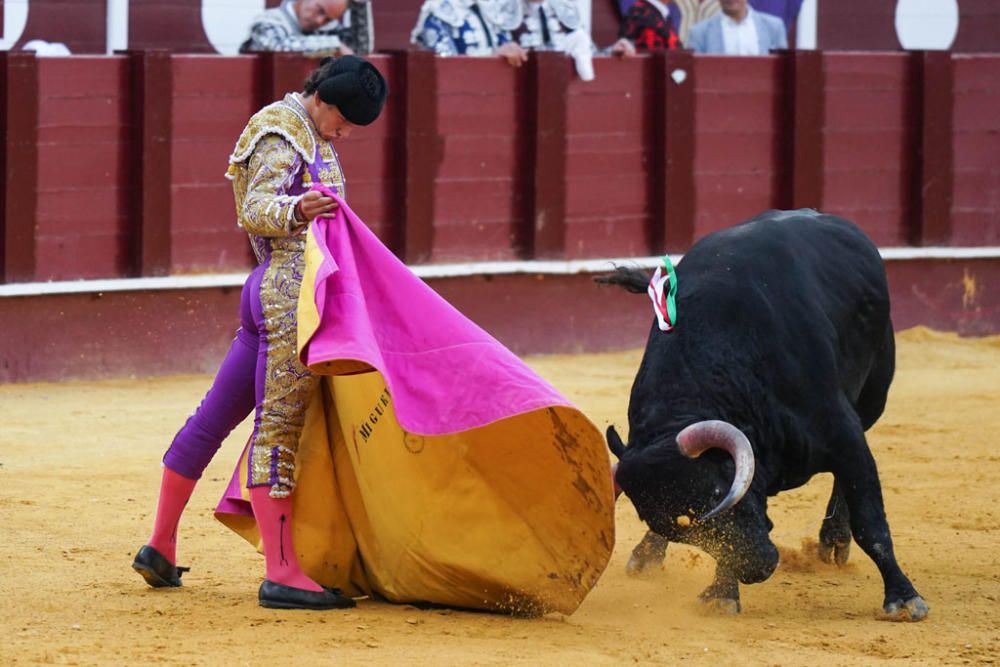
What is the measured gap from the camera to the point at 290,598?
396 centimetres

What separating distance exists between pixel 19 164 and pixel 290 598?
3.80 meters

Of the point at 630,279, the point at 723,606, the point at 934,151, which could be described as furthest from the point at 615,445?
the point at 934,151

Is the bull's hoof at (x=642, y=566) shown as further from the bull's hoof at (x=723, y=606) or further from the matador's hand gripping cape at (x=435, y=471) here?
the matador's hand gripping cape at (x=435, y=471)

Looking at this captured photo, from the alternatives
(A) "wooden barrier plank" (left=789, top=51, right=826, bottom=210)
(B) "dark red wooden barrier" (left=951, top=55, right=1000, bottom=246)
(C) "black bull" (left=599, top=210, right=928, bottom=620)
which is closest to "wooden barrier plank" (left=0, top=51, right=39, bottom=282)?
(C) "black bull" (left=599, top=210, right=928, bottom=620)

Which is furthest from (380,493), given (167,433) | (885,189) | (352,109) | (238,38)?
(885,189)

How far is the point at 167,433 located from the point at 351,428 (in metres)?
2.43

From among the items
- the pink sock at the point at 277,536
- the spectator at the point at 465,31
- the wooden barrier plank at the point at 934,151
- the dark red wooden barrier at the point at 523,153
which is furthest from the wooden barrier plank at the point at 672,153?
the pink sock at the point at 277,536

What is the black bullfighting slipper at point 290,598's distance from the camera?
396cm

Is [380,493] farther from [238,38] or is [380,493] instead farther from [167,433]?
[238,38]

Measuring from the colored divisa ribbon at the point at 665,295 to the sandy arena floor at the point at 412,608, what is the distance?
2.10ft

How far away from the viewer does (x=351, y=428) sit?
4121 millimetres

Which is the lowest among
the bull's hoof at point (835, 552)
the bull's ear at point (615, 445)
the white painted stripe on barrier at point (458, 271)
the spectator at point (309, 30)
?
the bull's hoof at point (835, 552)

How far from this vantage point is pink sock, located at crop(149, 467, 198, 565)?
410cm

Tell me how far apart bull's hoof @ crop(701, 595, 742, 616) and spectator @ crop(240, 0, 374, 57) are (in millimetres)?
4277
